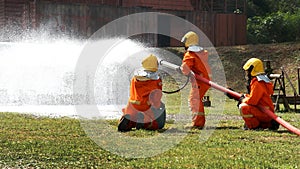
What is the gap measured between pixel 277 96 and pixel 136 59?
43.3ft

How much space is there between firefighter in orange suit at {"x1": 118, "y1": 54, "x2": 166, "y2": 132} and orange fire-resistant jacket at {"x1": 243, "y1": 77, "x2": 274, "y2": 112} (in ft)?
5.65

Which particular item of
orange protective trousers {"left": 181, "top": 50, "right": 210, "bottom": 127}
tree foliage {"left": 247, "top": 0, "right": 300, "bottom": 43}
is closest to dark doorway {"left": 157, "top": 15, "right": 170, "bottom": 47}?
tree foliage {"left": 247, "top": 0, "right": 300, "bottom": 43}

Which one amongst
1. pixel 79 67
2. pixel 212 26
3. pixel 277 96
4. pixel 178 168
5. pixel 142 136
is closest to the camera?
pixel 178 168

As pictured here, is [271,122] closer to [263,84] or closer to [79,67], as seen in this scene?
[263,84]

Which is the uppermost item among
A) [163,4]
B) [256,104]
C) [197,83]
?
[163,4]

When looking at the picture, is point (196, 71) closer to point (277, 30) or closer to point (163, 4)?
point (163, 4)

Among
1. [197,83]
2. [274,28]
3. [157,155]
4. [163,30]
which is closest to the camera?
[157,155]

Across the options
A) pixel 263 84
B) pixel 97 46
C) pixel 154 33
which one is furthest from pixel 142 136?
pixel 154 33

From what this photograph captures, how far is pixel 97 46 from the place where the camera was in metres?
33.3

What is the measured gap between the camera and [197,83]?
12.2 m

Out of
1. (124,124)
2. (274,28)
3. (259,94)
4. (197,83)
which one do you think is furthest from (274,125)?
(274,28)

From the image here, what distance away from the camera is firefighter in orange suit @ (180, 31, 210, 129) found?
39.8 feet

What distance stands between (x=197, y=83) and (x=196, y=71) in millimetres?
257

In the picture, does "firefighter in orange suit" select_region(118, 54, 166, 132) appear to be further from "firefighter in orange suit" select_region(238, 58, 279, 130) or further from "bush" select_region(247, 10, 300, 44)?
"bush" select_region(247, 10, 300, 44)
